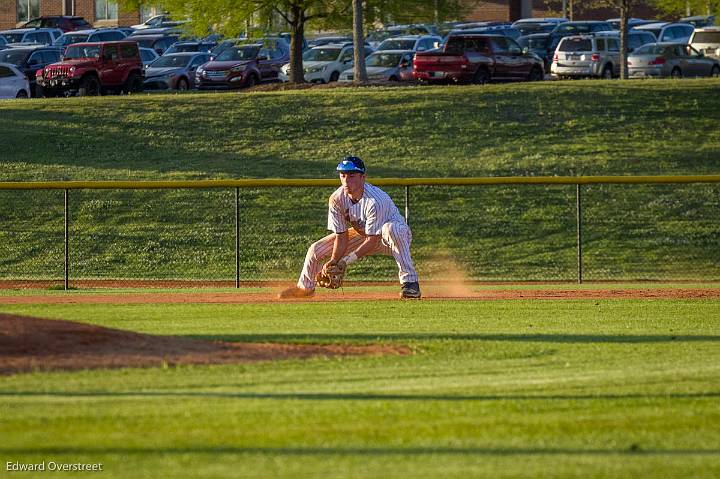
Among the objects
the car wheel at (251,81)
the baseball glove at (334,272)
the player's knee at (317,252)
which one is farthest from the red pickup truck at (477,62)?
the baseball glove at (334,272)

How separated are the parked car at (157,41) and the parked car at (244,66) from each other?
8955mm

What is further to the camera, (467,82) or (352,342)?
(467,82)

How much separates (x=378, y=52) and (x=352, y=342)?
112ft

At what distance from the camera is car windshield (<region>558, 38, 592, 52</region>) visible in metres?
43.0

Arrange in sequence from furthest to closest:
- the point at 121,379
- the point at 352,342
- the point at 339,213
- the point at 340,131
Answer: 1. the point at 340,131
2. the point at 339,213
3. the point at 352,342
4. the point at 121,379

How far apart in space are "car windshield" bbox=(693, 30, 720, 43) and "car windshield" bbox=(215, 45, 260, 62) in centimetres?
1548

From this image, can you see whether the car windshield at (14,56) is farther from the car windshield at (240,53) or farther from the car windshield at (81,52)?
the car windshield at (240,53)

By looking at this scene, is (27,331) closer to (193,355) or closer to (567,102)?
(193,355)

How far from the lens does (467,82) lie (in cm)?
3881

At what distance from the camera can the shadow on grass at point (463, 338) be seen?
1088cm

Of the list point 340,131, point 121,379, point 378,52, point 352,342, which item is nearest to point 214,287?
point 352,342

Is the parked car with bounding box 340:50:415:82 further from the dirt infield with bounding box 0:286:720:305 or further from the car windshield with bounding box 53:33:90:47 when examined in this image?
the dirt infield with bounding box 0:286:720:305

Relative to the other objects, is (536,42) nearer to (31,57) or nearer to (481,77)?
(481,77)

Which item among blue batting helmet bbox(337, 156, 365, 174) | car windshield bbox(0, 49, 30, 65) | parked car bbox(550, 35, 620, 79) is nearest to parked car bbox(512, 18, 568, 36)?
parked car bbox(550, 35, 620, 79)
